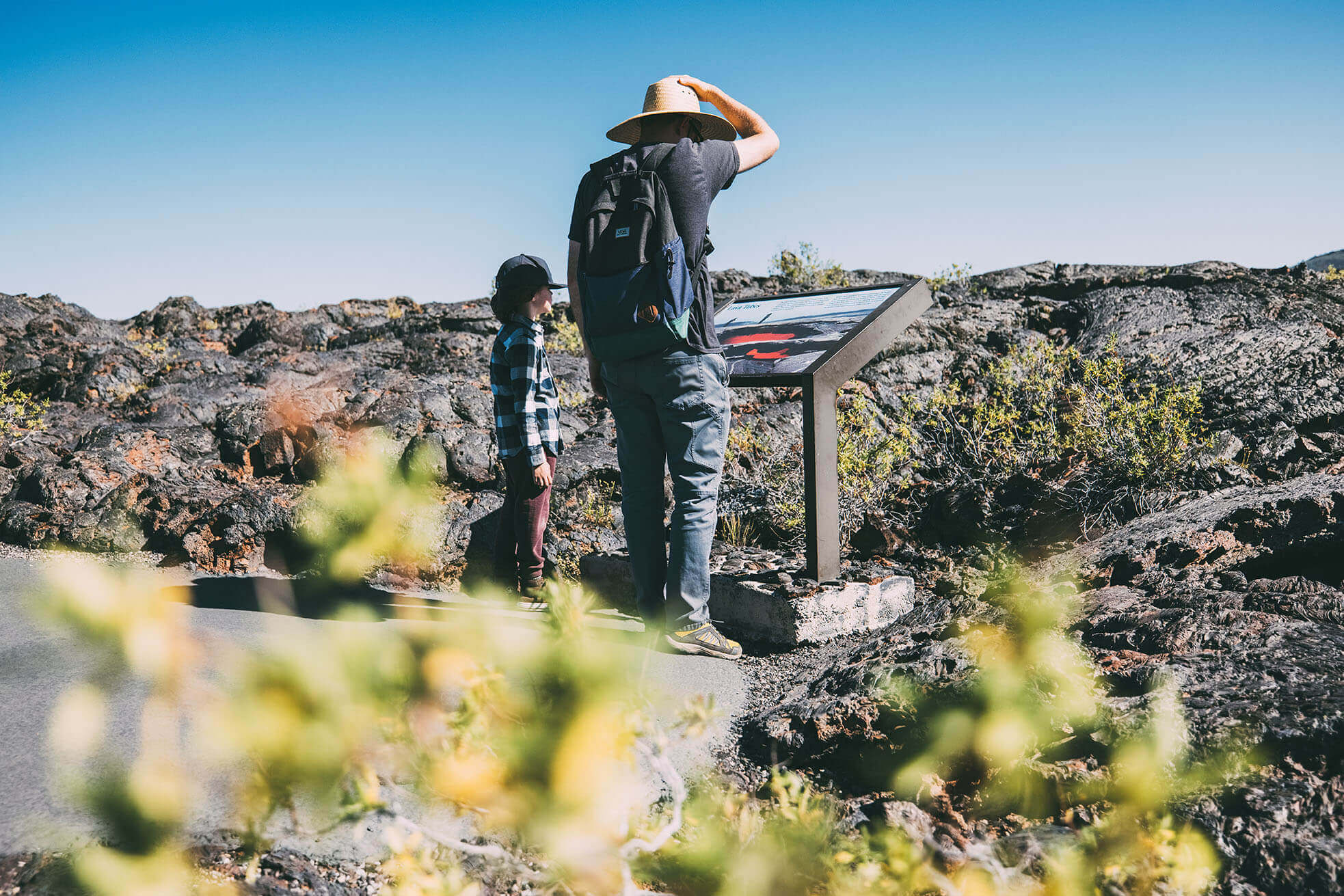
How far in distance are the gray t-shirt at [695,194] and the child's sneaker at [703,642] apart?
0.96 metres

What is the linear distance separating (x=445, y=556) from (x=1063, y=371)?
4566 millimetres

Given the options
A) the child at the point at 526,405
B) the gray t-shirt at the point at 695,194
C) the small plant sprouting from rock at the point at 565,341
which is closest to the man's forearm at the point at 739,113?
the gray t-shirt at the point at 695,194

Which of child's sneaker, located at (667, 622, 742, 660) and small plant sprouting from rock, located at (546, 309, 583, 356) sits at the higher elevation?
small plant sprouting from rock, located at (546, 309, 583, 356)

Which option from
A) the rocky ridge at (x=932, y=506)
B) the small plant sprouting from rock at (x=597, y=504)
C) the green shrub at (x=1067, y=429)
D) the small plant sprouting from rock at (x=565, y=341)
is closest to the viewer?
the rocky ridge at (x=932, y=506)

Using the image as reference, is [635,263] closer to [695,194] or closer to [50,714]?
[695,194]

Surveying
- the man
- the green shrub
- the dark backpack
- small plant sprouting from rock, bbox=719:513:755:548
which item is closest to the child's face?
the man

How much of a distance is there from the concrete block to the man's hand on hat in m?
1.83

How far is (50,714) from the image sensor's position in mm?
2189

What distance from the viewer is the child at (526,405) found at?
12.6ft

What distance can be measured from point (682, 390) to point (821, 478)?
2.82 feet

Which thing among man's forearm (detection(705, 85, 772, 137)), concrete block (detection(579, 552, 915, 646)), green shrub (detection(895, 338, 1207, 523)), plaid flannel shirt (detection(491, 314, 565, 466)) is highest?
man's forearm (detection(705, 85, 772, 137))

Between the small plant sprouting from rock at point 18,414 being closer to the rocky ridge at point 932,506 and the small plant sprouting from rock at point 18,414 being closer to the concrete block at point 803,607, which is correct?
the rocky ridge at point 932,506

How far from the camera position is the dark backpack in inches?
105

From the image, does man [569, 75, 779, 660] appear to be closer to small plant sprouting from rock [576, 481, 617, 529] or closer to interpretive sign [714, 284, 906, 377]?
interpretive sign [714, 284, 906, 377]
